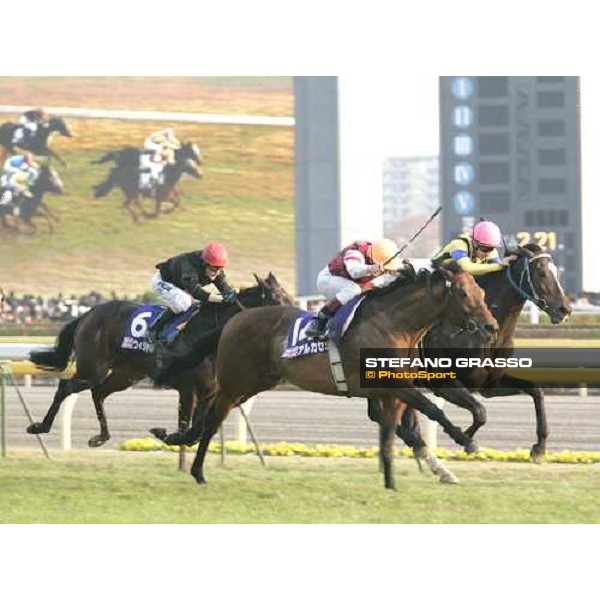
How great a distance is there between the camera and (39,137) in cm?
5069

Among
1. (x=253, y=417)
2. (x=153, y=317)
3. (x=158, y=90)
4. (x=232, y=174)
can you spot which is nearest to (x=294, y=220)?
(x=232, y=174)

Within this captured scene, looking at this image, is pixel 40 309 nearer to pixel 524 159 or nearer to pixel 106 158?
pixel 106 158

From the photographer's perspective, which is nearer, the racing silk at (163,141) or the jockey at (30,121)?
the jockey at (30,121)

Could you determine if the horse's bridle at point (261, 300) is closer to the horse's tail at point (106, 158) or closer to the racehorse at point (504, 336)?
the racehorse at point (504, 336)

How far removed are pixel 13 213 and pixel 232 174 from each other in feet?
24.8

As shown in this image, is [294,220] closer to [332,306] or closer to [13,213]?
[13,213]

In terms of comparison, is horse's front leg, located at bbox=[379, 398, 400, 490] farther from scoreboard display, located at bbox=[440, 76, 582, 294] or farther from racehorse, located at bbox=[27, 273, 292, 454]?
scoreboard display, located at bbox=[440, 76, 582, 294]

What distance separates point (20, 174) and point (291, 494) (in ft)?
126

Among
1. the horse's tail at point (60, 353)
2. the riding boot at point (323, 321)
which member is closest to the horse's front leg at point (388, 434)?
the riding boot at point (323, 321)

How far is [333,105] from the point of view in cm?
4784

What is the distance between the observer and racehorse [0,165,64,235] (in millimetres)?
47125

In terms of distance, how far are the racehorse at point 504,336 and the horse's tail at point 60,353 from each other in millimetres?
3098

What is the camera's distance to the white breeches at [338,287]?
9.67 metres

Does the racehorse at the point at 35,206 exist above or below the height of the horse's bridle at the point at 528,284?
above
